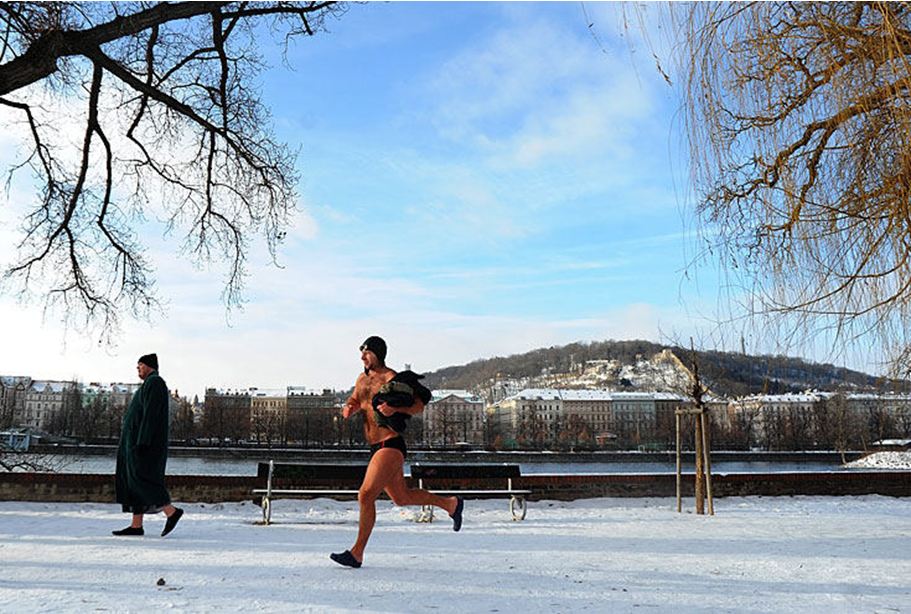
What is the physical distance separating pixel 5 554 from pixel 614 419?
135m

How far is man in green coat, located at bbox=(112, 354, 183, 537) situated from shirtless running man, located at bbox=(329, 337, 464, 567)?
254 cm

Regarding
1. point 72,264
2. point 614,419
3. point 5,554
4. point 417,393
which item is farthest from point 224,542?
point 614,419

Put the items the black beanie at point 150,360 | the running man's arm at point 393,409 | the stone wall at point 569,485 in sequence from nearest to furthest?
the running man's arm at point 393,409, the black beanie at point 150,360, the stone wall at point 569,485

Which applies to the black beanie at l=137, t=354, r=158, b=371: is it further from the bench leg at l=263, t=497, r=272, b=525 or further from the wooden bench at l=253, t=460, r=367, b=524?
the wooden bench at l=253, t=460, r=367, b=524

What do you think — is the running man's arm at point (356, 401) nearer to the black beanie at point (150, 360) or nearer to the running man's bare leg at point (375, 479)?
the running man's bare leg at point (375, 479)

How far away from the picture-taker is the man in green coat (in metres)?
6.93

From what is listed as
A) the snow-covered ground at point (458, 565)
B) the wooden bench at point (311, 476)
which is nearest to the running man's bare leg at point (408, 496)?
the snow-covered ground at point (458, 565)

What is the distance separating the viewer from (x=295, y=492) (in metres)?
9.31

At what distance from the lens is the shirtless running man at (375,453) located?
5289 mm

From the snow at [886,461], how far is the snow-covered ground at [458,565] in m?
45.6

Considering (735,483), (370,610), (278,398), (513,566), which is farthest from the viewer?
(278,398)

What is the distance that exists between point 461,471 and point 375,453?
6.71 meters

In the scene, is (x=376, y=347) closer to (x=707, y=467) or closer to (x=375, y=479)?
(x=375, y=479)

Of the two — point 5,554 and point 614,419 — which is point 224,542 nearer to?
point 5,554
